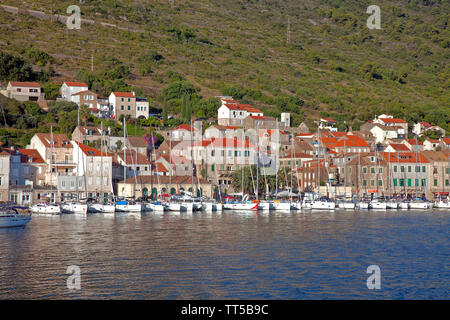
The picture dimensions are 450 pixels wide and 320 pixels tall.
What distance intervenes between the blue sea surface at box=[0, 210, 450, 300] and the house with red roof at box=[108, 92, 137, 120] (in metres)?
60.8

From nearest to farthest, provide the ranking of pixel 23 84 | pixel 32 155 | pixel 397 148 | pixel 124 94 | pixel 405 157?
pixel 32 155
pixel 405 157
pixel 397 148
pixel 23 84
pixel 124 94

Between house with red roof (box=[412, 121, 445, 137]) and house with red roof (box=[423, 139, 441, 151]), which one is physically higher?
house with red roof (box=[412, 121, 445, 137])

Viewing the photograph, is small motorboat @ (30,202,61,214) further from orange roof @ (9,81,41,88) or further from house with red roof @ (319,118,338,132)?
house with red roof @ (319,118,338,132)

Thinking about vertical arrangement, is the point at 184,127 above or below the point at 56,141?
above

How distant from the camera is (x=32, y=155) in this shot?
291 ft

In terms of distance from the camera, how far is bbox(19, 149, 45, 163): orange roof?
87438 millimetres

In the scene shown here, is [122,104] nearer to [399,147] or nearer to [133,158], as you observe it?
[133,158]

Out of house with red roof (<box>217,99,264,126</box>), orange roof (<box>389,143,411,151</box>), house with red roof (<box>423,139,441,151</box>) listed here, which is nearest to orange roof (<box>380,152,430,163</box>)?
orange roof (<box>389,143,411,151</box>)

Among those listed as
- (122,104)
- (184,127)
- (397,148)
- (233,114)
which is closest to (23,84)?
(122,104)

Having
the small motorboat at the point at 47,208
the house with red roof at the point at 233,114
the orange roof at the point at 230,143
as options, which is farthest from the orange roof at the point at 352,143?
the small motorboat at the point at 47,208

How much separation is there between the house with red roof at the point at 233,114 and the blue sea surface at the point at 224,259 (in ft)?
219

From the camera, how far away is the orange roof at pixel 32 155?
8744 cm

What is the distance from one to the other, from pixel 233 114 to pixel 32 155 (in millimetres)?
50747
